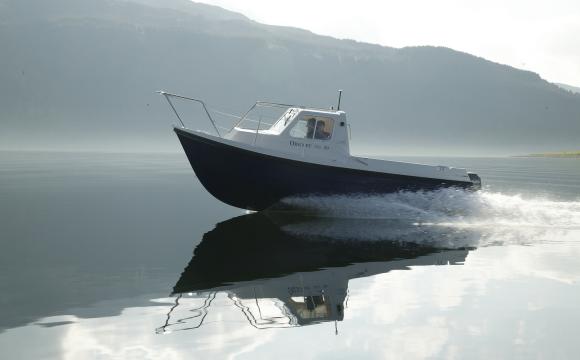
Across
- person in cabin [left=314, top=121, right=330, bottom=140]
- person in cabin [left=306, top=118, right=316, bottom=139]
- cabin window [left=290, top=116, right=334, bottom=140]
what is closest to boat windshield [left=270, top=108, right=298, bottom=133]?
cabin window [left=290, top=116, right=334, bottom=140]

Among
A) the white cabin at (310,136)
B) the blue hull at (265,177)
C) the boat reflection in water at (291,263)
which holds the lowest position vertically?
the boat reflection in water at (291,263)

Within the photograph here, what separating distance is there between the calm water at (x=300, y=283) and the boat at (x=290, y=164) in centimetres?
68

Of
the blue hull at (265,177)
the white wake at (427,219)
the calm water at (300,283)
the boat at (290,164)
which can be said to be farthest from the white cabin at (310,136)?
the calm water at (300,283)

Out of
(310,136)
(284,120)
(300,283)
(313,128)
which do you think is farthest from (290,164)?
(300,283)

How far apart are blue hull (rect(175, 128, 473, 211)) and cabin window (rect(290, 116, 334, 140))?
1.03 m

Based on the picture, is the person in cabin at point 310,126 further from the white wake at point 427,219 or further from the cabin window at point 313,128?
the white wake at point 427,219

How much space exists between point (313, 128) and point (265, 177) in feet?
7.23

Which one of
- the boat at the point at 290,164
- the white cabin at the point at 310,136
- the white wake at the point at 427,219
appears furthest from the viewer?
the white cabin at the point at 310,136

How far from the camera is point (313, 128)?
1848 cm

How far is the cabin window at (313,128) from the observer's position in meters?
18.4

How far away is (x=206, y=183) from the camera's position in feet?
60.0

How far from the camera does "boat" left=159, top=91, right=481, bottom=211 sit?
58.0 feet

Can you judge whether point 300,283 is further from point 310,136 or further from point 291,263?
point 310,136

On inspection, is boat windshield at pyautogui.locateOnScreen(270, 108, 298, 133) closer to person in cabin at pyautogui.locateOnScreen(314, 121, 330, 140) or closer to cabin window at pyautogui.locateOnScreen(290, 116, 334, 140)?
cabin window at pyautogui.locateOnScreen(290, 116, 334, 140)
